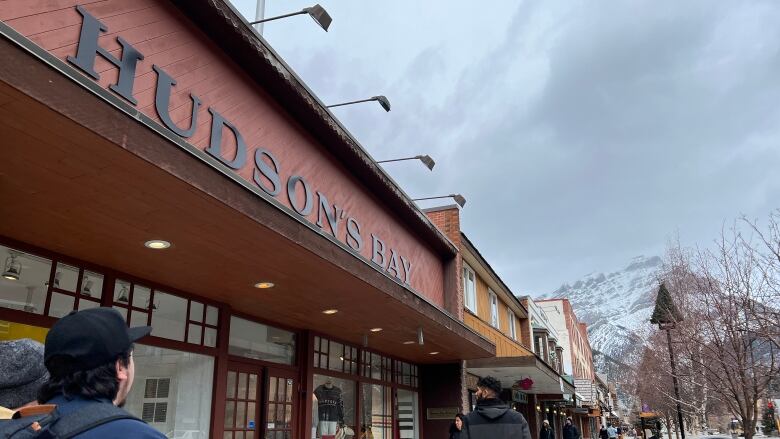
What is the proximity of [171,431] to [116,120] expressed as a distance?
4870mm

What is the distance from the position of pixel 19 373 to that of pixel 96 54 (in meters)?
3.00

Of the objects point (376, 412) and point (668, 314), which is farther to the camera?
point (668, 314)

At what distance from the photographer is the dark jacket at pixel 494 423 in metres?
5.19

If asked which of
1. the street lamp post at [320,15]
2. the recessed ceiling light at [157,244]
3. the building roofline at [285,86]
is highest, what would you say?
the street lamp post at [320,15]

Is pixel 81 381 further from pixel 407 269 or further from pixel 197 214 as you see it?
pixel 407 269

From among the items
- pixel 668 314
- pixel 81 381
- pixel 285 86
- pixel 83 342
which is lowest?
pixel 81 381

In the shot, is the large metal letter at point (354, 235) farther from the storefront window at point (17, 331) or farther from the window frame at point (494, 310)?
the window frame at point (494, 310)

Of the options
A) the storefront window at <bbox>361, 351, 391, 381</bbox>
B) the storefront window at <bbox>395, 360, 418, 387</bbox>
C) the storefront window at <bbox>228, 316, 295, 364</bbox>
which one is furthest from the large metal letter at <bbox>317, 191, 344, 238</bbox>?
the storefront window at <bbox>395, 360, 418, 387</bbox>

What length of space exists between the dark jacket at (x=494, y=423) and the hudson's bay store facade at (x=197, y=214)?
209 cm

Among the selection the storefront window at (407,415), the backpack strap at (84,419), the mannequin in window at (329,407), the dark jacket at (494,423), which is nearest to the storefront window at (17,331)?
the dark jacket at (494,423)

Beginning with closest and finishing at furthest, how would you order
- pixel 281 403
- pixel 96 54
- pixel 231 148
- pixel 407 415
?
pixel 96 54
pixel 231 148
pixel 281 403
pixel 407 415

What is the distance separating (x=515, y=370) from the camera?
1633cm

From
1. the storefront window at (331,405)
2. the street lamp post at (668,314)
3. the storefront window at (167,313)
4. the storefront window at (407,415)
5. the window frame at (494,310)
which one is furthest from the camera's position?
the window frame at (494,310)

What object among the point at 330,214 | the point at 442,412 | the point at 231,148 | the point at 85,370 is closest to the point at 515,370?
the point at 442,412
